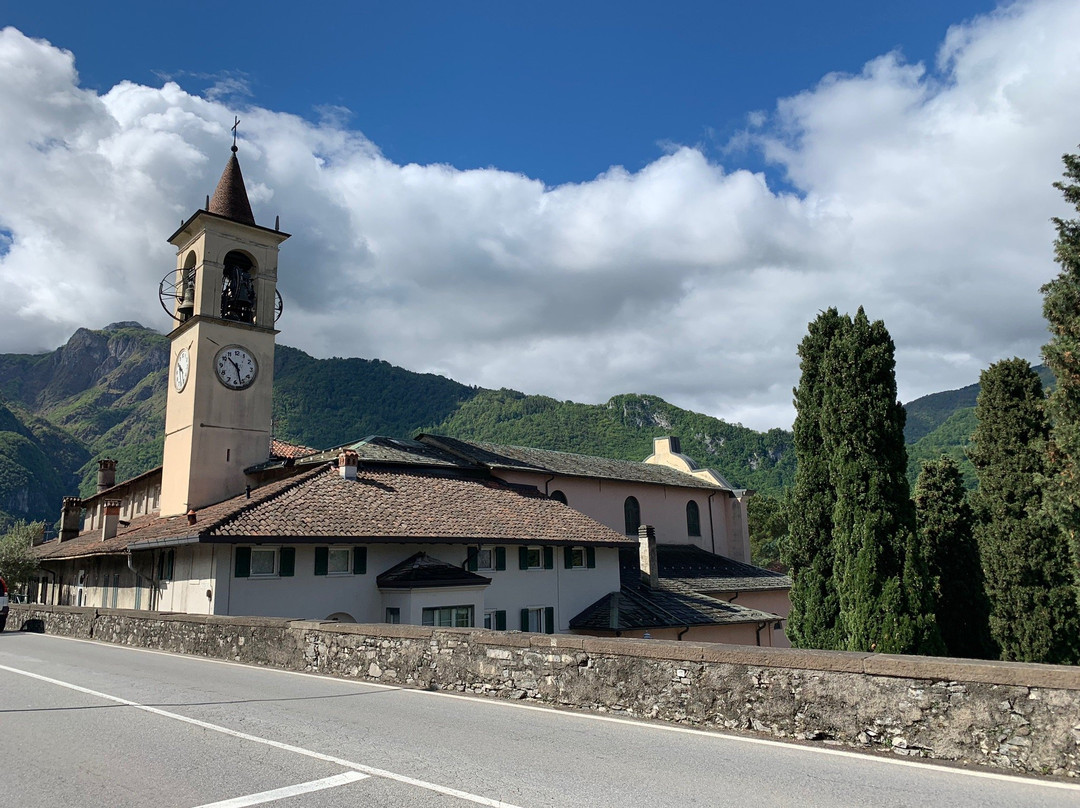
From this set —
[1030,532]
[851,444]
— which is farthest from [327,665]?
[1030,532]

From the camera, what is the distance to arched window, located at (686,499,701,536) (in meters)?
40.7

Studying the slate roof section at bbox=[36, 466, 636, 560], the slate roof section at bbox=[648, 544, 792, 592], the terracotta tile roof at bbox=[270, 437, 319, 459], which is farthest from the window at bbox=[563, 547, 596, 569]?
the terracotta tile roof at bbox=[270, 437, 319, 459]

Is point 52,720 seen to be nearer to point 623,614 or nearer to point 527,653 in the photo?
point 527,653

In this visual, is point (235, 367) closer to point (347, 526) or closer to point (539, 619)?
point (347, 526)

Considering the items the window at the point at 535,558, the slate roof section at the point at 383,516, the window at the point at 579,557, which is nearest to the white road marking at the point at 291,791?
the slate roof section at the point at 383,516

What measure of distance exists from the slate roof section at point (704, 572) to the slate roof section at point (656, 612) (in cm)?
196

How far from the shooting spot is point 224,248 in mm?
30641

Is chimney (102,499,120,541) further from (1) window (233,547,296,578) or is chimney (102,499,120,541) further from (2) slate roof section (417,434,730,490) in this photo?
(1) window (233,547,296,578)

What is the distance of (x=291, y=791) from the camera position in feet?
18.7

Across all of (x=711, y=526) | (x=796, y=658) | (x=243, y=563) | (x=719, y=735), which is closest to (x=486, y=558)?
(x=243, y=563)

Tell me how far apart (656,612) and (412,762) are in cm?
2240

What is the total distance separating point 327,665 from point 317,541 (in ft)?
28.3

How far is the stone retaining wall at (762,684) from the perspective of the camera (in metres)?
6.25

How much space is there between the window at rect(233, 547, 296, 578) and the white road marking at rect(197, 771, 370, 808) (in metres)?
15.9
